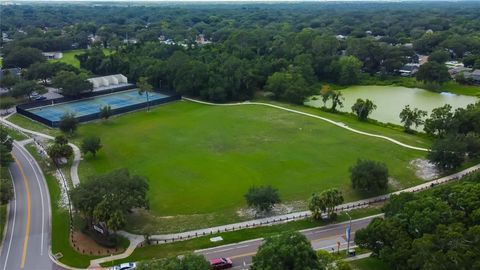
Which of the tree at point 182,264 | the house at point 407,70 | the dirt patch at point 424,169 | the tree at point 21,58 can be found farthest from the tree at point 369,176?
the tree at point 21,58

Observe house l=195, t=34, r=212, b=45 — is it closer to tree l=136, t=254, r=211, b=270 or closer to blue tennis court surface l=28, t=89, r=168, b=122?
blue tennis court surface l=28, t=89, r=168, b=122

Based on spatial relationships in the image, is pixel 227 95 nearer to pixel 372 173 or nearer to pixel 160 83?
pixel 160 83

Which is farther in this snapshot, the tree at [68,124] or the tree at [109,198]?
the tree at [68,124]

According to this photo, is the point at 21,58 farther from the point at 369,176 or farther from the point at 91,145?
the point at 369,176

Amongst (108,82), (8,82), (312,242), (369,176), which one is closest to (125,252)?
(312,242)

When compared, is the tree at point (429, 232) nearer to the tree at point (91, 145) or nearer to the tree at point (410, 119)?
the tree at point (410, 119)
